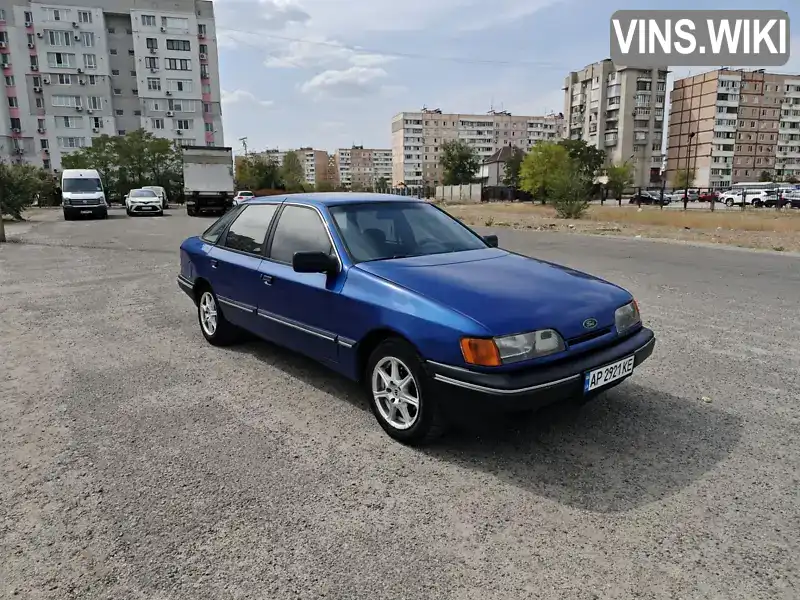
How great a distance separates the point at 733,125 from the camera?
104688 millimetres

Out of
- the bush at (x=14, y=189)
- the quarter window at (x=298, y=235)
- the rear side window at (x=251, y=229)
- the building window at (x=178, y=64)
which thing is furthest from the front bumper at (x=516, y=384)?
the building window at (x=178, y=64)

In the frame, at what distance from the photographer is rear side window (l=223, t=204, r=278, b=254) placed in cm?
486

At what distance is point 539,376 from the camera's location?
119 inches

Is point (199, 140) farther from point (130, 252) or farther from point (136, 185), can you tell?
point (130, 252)

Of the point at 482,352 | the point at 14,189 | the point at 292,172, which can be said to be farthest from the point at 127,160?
the point at 482,352

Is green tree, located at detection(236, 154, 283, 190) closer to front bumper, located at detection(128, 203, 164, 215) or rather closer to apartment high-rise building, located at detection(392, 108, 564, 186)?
front bumper, located at detection(128, 203, 164, 215)

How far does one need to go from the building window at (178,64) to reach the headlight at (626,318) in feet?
278

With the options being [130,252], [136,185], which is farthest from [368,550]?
[136,185]

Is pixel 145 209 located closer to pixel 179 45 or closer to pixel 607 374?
pixel 607 374

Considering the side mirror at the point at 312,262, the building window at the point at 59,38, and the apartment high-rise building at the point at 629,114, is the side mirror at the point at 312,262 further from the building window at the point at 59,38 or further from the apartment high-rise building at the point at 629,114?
the apartment high-rise building at the point at 629,114

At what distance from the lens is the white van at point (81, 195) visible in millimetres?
27141

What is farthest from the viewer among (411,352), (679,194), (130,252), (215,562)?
(679,194)

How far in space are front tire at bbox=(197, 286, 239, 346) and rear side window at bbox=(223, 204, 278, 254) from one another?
670mm

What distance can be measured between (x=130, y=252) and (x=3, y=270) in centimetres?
323
